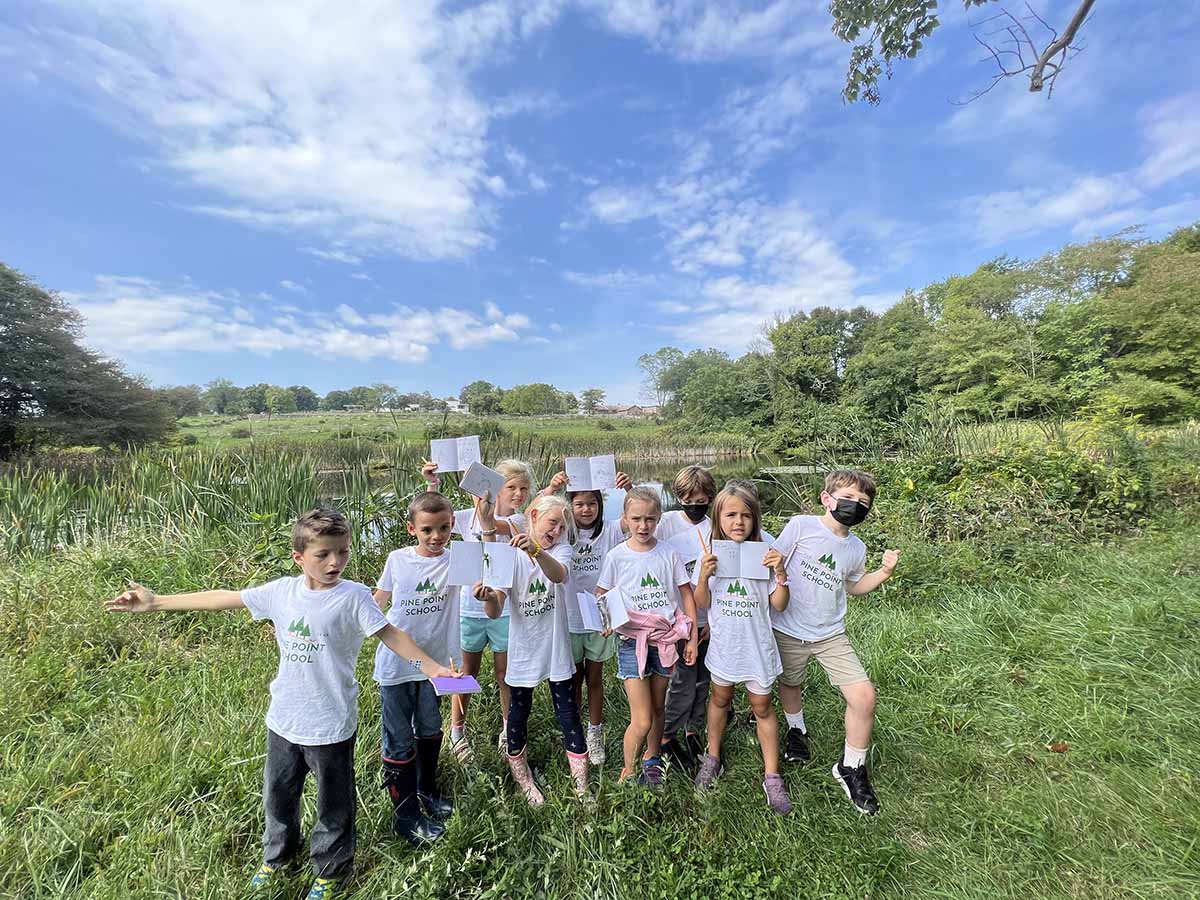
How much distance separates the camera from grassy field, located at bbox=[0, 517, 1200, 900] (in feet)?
6.02

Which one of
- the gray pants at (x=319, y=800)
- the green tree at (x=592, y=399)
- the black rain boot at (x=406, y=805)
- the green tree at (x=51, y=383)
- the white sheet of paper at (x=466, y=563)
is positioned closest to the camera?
the gray pants at (x=319, y=800)

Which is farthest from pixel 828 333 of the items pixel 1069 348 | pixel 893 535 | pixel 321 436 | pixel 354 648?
pixel 354 648

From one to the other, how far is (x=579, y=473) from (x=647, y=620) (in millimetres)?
844

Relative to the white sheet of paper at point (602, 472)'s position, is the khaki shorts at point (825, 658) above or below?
below

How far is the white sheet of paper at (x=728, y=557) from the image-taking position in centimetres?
232

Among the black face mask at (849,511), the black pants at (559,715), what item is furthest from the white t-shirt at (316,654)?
the black face mask at (849,511)

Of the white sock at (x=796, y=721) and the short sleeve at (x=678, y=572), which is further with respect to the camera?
the white sock at (x=796, y=721)

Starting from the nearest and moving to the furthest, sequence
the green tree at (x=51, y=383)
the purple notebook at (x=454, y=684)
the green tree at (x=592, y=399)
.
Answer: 1. the purple notebook at (x=454, y=684)
2. the green tree at (x=51, y=383)
3. the green tree at (x=592, y=399)

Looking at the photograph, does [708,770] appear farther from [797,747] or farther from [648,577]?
[648,577]

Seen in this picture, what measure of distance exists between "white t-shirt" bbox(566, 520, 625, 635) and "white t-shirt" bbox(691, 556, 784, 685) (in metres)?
0.64

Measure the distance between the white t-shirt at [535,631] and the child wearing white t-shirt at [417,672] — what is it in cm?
30

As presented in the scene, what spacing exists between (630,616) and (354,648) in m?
1.23

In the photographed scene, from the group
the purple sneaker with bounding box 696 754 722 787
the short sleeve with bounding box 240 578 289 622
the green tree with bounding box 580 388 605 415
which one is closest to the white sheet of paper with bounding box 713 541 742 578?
the purple sneaker with bounding box 696 754 722 787

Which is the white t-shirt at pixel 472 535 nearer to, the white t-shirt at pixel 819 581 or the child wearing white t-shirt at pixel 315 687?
the child wearing white t-shirt at pixel 315 687
